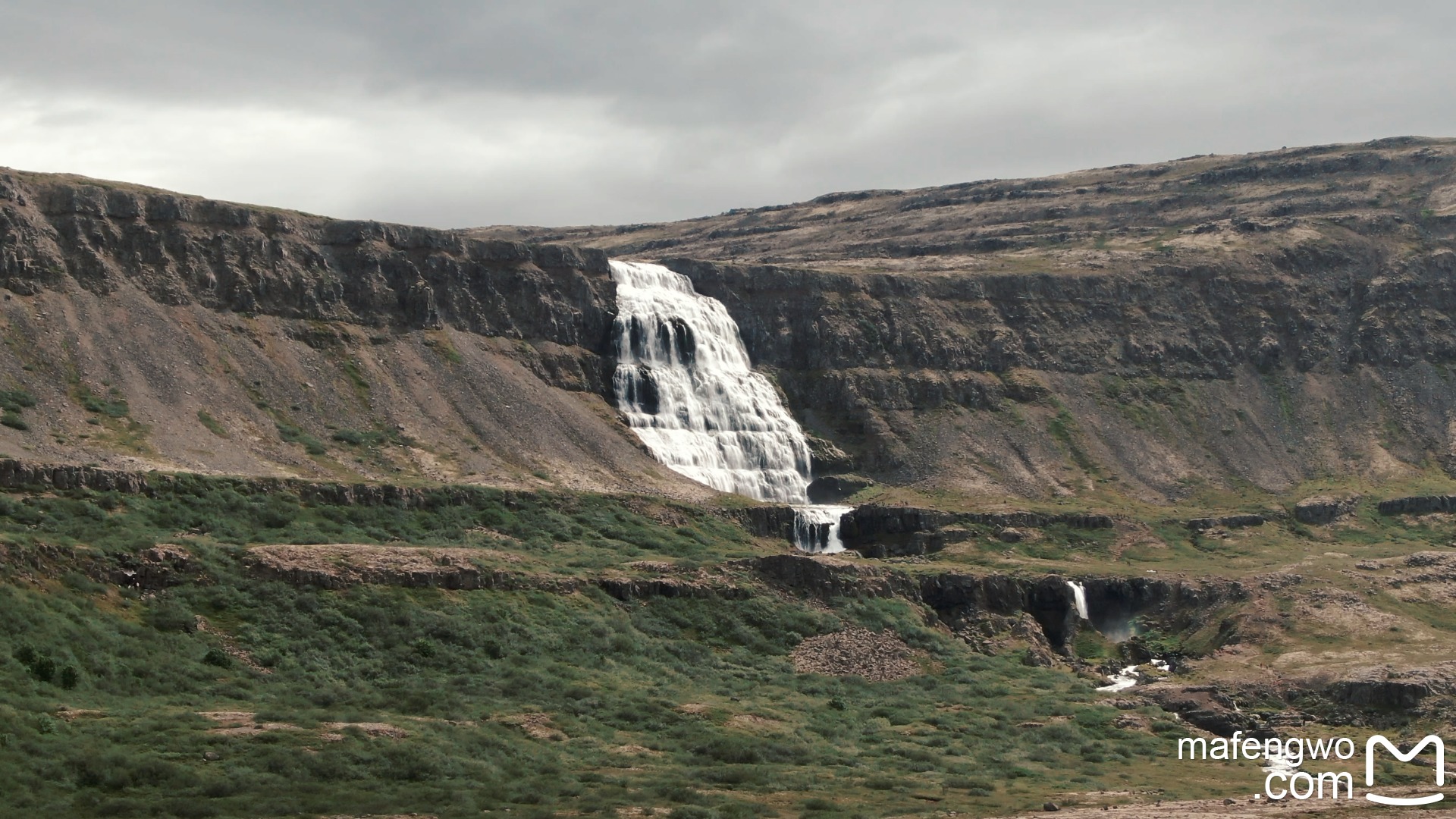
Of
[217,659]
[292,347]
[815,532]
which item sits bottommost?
[217,659]

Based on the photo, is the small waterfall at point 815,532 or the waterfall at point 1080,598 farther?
the small waterfall at point 815,532

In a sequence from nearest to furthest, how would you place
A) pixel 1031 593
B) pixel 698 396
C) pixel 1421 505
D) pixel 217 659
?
1. pixel 217 659
2. pixel 1031 593
3. pixel 1421 505
4. pixel 698 396

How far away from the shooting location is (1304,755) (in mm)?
63250

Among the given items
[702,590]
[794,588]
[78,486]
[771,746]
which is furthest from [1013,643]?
[78,486]

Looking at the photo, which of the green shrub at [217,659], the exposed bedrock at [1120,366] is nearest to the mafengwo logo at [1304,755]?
the green shrub at [217,659]

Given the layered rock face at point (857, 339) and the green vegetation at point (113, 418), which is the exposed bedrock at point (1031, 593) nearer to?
the layered rock face at point (857, 339)

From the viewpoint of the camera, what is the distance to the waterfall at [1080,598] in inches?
3435

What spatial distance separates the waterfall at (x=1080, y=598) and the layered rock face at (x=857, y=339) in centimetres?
2289

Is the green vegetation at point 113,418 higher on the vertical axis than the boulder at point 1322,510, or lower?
higher

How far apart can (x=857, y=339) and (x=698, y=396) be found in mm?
16568

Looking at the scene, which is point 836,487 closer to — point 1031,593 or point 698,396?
point 698,396

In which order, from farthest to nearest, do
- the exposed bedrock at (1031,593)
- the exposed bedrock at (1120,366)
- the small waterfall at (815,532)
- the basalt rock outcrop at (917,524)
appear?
the exposed bedrock at (1120,366), the small waterfall at (815,532), the basalt rock outcrop at (917,524), the exposed bedrock at (1031,593)

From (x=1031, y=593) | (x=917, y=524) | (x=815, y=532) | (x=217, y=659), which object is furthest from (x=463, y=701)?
(x=917, y=524)

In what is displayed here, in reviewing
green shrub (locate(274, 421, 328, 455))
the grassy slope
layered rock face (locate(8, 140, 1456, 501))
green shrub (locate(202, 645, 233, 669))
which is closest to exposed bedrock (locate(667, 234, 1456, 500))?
layered rock face (locate(8, 140, 1456, 501))
